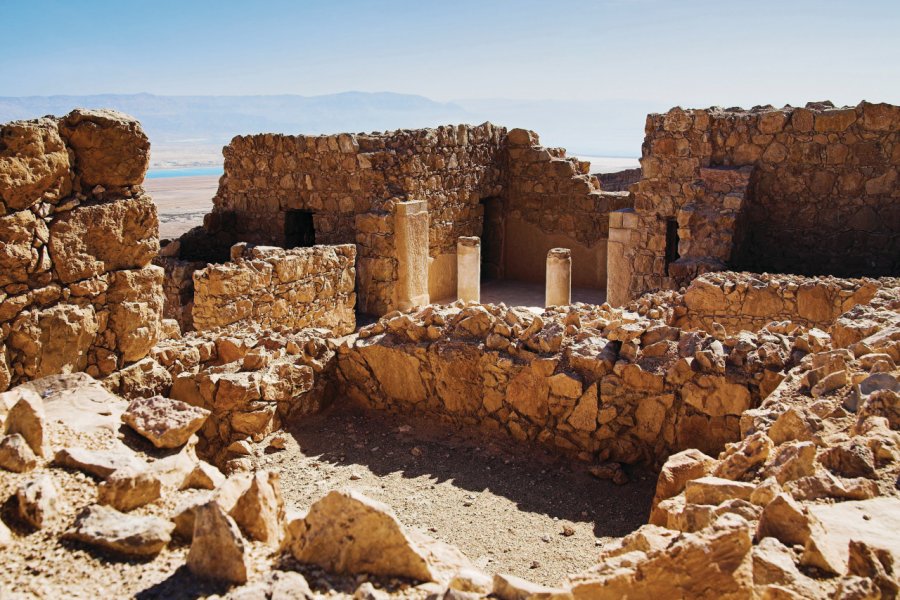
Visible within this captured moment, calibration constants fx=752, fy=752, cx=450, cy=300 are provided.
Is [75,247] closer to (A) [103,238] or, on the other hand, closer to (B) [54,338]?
(A) [103,238]

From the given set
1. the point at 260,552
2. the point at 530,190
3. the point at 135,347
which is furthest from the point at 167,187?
the point at 260,552

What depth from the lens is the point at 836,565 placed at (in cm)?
250

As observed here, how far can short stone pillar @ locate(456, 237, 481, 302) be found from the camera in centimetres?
1250

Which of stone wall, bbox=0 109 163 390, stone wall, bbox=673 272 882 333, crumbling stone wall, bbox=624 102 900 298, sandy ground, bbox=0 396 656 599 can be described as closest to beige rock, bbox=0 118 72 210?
stone wall, bbox=0 109 163 390

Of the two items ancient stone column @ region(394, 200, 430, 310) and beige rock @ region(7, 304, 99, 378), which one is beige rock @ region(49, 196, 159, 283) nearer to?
beige rock @ region(7, 304, 99, 378)

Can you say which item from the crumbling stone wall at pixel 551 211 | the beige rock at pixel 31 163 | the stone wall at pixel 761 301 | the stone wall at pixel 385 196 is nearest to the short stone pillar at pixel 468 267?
the stone wall at pixel 385 196

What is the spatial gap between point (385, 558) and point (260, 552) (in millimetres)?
500

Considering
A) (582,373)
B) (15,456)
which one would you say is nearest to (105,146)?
(15,456)

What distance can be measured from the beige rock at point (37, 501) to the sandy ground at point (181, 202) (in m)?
15.3

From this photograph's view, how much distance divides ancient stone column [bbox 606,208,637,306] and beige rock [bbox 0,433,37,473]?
9.63 meters

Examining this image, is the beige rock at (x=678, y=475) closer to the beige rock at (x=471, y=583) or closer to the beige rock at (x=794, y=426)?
the beige rock at (x=794, y=426)

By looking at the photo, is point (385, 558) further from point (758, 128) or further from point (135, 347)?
point (758, 128)

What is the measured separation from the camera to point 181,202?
125 ft

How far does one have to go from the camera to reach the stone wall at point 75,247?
4625 mm
